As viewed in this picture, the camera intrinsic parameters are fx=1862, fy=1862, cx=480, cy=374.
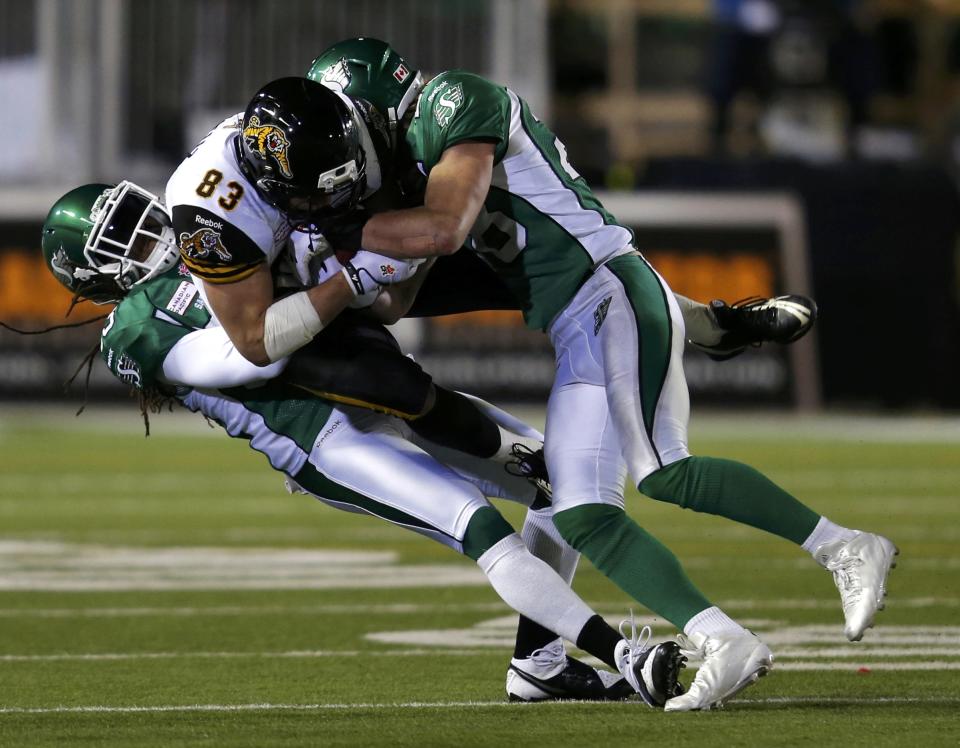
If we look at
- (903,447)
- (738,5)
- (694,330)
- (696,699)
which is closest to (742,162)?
(738,5)

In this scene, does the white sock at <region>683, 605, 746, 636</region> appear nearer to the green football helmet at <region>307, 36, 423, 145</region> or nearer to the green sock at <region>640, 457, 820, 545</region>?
the green sock at <region>640, 457, 820, 545</region>

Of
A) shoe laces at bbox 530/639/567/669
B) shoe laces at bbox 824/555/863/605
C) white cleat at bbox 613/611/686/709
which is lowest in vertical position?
shoe laces at bbox 530/639/567/669

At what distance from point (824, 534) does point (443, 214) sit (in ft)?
3.17

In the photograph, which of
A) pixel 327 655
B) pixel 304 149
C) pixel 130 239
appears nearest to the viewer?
pixel 304 149

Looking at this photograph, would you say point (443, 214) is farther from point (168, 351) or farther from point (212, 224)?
point (168, 351)

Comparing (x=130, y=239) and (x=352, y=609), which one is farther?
(x=352, y=609)

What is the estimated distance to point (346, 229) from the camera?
3.73m

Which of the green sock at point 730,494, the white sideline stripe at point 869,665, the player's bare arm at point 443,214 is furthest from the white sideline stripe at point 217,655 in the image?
the player's bare arm at point 443,214

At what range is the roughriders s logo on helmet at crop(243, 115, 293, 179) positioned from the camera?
140 inches

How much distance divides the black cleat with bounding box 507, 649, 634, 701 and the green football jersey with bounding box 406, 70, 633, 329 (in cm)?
71

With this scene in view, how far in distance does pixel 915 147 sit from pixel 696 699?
1047 cm

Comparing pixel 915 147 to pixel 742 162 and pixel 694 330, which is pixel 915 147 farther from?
pixel 694 330

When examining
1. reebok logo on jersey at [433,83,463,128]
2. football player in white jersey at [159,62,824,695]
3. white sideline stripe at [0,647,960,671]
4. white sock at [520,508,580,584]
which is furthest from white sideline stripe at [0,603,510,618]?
reebok logo on jersey at [433,83,463,128]

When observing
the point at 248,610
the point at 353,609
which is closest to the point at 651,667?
the point at 353,609
